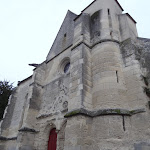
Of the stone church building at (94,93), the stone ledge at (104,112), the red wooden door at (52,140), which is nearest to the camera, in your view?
the stone church building at (94,93)

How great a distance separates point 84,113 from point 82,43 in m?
3.62

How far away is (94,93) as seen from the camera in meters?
5.84

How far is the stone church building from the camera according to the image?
4.66 metres

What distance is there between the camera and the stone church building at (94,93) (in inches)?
183

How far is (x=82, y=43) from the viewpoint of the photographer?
7.04 metres

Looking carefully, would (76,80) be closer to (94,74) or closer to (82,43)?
(94,74)

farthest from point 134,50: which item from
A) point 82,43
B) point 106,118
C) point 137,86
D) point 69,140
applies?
point 69,140

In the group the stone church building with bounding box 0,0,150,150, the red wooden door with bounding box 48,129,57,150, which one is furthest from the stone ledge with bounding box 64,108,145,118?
the red wooden door with bounding box 48,129,57,150

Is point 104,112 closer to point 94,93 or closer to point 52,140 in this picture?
point 94,93

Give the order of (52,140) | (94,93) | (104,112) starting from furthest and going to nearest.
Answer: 1. (52,140)
2. (94,93)
3. (104,112)

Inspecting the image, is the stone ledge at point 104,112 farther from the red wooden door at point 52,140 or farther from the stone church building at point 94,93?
the red wooden door at point 52,140

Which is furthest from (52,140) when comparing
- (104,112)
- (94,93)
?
(104,112)

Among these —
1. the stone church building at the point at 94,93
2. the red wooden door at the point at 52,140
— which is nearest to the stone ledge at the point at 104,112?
the stone church building at the point at 94,93

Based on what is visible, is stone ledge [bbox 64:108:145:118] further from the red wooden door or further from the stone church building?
the red wooden door
